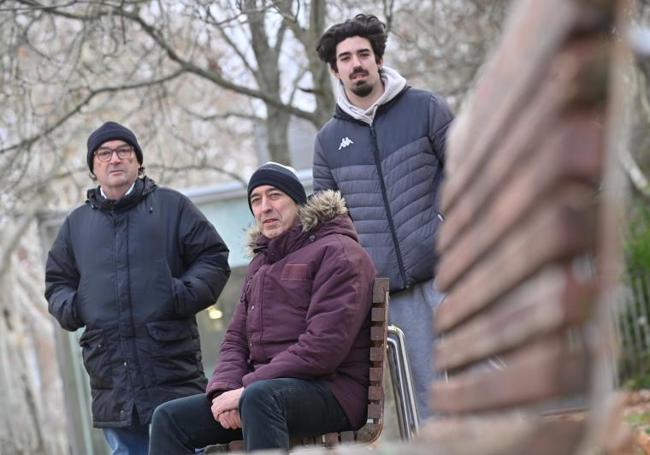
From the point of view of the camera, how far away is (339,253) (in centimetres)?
568

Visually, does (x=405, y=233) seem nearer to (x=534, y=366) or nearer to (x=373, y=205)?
(x=373, y=205)

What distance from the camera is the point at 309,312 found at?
5.63 m

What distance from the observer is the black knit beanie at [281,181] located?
6.05m

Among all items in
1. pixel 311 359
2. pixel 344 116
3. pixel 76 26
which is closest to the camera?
pixel 311 359

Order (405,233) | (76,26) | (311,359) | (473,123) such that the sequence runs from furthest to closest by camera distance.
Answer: (76,26) → (405,233) → (311,359) → (473,123)

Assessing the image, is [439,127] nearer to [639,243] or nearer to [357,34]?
[357,34]

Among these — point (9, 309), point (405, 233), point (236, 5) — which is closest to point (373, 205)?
point (405, 233)

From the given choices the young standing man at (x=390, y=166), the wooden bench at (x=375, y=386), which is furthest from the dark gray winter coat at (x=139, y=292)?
the wooden bench at (x=375, y=386)

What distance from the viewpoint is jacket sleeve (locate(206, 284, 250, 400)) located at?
5.78 m

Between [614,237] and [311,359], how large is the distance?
11.4ft

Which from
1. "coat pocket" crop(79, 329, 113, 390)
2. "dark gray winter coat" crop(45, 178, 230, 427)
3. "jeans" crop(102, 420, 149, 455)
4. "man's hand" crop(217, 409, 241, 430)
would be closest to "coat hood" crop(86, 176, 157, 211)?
"dark gray winter coat" crop(45, 178, 230, 427)

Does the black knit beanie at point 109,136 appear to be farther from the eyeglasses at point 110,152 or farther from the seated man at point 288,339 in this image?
the seated man at point 288,339

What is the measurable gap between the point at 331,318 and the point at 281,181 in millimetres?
825

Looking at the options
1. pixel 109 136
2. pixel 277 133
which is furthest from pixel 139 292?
pixel 277 133
